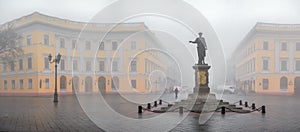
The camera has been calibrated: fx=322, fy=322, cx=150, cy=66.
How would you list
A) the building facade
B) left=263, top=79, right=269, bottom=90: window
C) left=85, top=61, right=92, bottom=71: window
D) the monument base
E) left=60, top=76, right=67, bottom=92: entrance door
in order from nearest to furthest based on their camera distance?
the monument base → left=85, top=61, right=92, bottom=71: window → left=60, top=76, right=67, bottom=92: entrance door → the building facade → left=263, top=79, right=269, bottom=90: window

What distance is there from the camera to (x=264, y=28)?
4922 centimetres

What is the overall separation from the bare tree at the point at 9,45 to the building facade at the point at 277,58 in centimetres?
3469

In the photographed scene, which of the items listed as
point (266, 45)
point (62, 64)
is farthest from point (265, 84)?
point (62, 64)

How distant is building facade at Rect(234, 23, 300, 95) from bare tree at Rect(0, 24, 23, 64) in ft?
114

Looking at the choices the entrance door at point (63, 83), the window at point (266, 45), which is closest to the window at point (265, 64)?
the window at point (266, 45)

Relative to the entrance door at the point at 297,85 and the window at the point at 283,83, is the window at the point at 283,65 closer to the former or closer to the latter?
the window at the point at 283,83

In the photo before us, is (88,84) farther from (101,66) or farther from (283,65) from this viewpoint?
(283,65)

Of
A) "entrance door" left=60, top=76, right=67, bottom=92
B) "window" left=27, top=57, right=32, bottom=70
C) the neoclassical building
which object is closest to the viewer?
the neoclassical building

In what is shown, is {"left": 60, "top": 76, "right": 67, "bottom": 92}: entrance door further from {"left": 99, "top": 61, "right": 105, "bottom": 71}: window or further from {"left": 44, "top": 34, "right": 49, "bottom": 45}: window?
{"left": 99, "top": 61, "right": 105, "bottom": 71}: window

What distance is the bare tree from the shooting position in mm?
40812

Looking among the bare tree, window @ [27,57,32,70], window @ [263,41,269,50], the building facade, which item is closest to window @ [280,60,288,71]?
the building facade

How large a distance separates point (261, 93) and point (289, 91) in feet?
13.2

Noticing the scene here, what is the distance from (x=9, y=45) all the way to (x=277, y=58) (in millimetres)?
38750

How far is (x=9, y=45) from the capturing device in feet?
140
